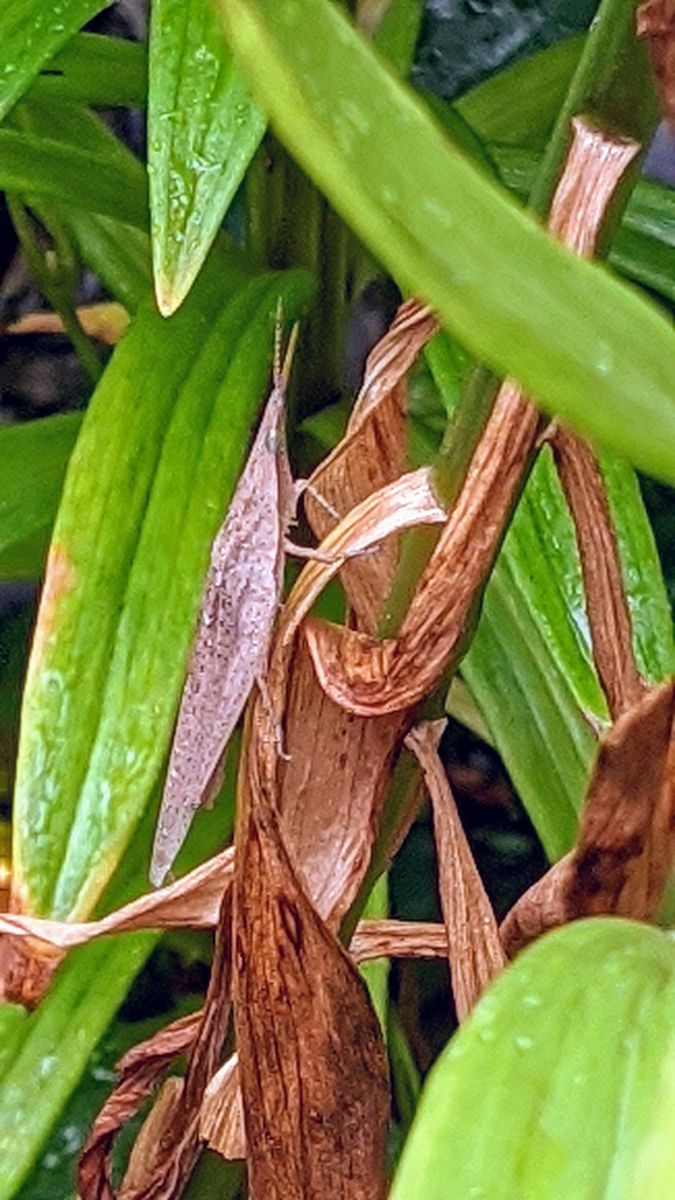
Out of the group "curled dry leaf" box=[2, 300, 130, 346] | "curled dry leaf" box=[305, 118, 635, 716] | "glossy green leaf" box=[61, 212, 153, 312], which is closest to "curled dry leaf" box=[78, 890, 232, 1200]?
"curled dry leaf" box=[305, 118, 635, 716]

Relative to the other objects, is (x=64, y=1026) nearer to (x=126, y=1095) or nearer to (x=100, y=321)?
(x=126, y=1095)

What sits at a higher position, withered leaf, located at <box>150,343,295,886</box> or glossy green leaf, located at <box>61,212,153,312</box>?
glossy green leaf, located at <box>61,212,153,312</box>

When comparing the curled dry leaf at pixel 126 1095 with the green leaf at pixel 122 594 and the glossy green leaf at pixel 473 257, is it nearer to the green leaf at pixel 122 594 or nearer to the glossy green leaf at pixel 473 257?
the green leaf at pixel 122 594

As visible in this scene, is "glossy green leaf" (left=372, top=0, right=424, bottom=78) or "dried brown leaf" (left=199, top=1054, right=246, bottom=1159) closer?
"dried brown leaf" (left=199, top=1054, right=246, bottom=1159)

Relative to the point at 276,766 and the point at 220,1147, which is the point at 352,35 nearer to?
the point at 276,766

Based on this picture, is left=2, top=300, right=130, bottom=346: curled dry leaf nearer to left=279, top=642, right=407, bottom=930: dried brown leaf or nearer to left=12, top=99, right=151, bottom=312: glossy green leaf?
left=12, top=99, right=151, bottom=312: glossy green leaf

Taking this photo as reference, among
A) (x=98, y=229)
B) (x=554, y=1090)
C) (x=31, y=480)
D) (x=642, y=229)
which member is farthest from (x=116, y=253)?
(x=554, y=1090)

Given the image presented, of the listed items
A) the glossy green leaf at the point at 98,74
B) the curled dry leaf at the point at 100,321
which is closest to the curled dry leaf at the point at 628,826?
the glossy green leaf at the point at 98,74
